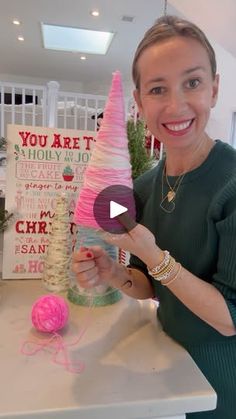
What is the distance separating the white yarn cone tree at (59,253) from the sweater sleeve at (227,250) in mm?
407

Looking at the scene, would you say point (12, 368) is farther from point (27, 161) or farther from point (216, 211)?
point (27, 161)

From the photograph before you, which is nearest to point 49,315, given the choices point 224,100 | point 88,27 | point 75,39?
point 224,100

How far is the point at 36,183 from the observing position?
2.99ft

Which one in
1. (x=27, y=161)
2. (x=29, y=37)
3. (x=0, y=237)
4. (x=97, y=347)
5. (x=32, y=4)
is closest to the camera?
(x=97, y=347)

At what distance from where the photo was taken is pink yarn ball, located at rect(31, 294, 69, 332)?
630mm

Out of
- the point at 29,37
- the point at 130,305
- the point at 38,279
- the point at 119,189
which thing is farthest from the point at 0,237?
the point at 29,37

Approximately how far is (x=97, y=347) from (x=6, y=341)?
156mm

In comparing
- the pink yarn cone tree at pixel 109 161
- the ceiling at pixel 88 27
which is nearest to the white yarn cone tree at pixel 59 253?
the pink yarn cone tree at pixel 109 161

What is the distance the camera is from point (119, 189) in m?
0.52

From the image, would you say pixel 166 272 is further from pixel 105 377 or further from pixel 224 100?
pixel 224 100
